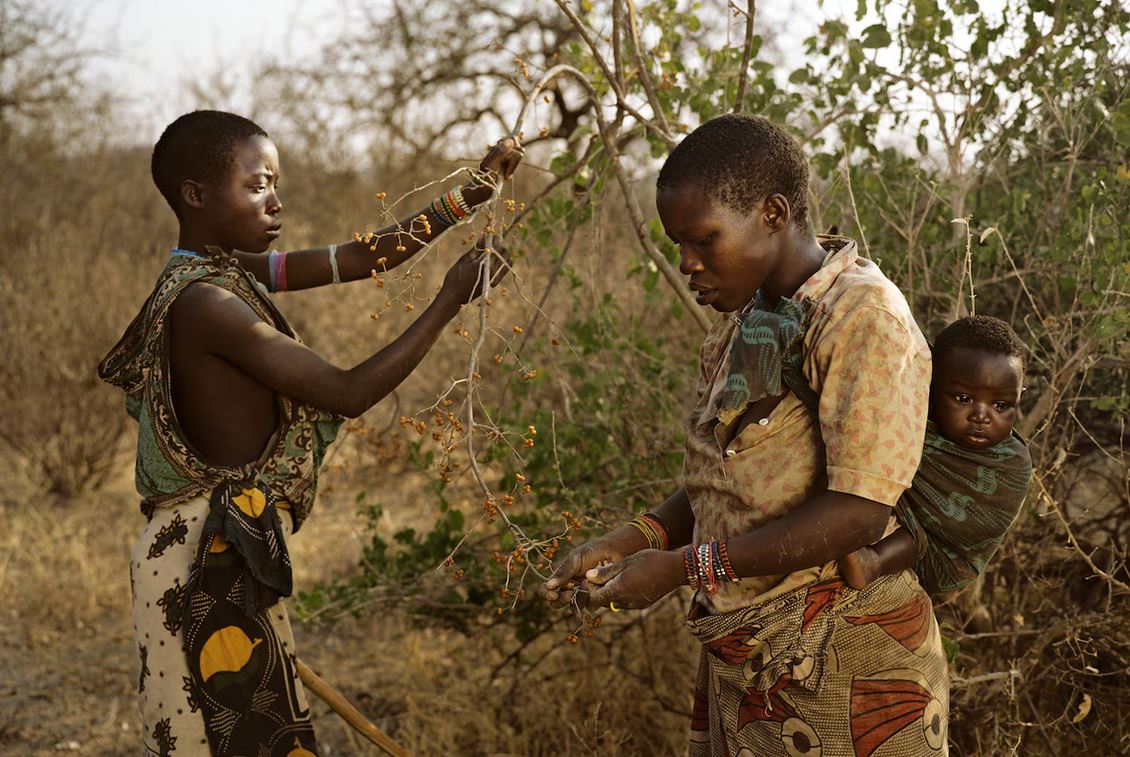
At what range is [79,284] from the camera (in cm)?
704

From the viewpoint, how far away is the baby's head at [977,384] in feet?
5.57

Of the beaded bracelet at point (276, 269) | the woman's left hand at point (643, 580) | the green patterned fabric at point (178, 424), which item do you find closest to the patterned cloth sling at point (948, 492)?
the woman's left hand at point (643, 580)

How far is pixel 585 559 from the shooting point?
1.79 meters

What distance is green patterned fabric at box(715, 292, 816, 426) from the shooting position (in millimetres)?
1562

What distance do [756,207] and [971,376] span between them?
0.44 m

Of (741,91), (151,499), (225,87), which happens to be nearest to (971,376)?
(741,91)

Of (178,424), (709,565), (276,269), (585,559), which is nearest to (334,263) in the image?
(276,269)

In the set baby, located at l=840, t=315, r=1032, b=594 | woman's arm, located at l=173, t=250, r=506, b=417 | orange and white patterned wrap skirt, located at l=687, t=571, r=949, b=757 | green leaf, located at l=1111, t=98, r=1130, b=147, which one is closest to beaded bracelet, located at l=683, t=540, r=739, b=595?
orange and white patterned wrap skirt, located at l=687, t=571, r=949, b=757

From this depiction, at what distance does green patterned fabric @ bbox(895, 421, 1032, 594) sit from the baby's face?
1.0 inches

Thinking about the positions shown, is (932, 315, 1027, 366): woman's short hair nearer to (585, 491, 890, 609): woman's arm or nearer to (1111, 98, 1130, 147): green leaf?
(585, 491, 890, 609): woman's arm

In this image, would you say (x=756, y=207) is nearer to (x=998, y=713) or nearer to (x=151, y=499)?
(x=151, y=499)

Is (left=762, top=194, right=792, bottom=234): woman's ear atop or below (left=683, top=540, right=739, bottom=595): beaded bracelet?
atop

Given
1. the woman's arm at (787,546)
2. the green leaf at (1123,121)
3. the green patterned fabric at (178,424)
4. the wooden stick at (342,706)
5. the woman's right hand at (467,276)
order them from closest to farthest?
the woman's arm at (787,546)
the woman's right hand at (467,276)
the green patterned fabric at (178,424)
the green leaf at (1123,121)
the wooden stick at (342,706)

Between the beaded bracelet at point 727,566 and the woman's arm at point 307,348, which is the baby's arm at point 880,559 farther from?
the woman's arm at point 307,348
